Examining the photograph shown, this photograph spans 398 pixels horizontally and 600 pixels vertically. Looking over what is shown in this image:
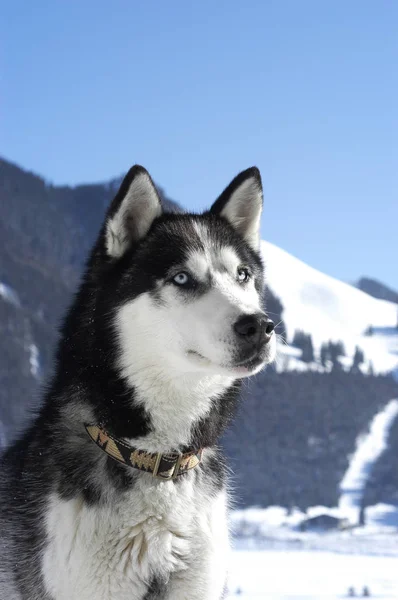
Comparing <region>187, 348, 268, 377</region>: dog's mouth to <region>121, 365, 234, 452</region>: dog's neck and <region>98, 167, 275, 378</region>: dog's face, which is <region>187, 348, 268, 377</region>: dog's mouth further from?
<region>121, 365, 234, 452</region>: dog's neck

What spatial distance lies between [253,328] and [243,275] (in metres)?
0.86

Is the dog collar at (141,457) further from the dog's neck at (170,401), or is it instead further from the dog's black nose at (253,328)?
the dog's black nose at (253,328)

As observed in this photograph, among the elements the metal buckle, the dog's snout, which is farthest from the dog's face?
the metal buckle

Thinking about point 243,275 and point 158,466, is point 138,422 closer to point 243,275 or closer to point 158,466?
point 158,466

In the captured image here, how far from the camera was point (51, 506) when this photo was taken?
17.7ft

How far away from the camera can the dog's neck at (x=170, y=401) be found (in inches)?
217

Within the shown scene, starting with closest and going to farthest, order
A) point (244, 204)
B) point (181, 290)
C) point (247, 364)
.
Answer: point (247, 364)
point (181, 290)
point (244, 204)

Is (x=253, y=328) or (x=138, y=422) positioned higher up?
(x=253, y=328)

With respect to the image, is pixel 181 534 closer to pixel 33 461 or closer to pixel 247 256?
pixel 33 461

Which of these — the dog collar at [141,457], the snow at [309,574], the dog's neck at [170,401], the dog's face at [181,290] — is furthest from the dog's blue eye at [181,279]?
the snow at [309,574]

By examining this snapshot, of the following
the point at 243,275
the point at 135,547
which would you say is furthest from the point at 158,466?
the point at 243,275

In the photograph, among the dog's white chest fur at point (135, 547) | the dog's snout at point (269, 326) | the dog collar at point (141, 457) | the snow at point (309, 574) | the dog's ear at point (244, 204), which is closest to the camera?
the dog's snout at point (269, 326)

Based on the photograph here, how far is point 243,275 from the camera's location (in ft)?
19.3

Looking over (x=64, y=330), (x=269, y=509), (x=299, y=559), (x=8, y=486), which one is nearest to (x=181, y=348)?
(x=64, y=330)
